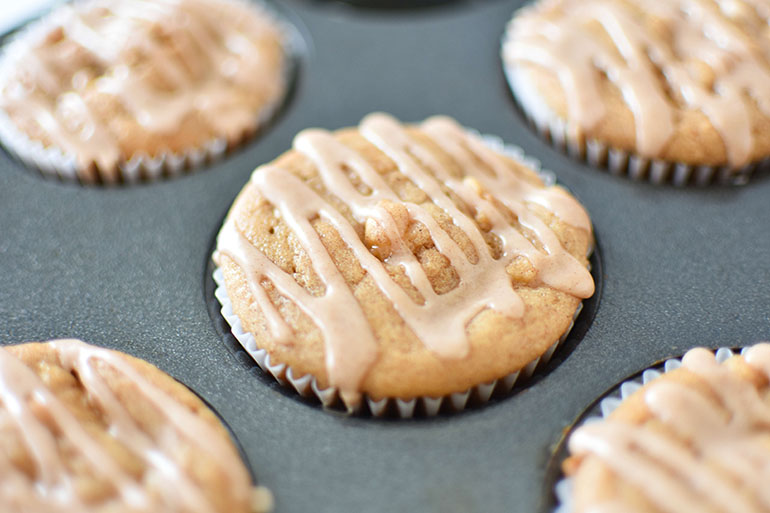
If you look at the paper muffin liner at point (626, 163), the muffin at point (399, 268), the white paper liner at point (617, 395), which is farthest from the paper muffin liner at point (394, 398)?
the paper muffin liner at point (626, 163)

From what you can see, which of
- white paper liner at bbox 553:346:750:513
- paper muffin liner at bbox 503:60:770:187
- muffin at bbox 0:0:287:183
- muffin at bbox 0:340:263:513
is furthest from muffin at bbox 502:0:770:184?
muffin at bbox 0:340:263:513

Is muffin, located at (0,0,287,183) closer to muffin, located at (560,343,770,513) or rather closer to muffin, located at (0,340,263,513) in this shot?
muffin, located at (0,340,263,513)

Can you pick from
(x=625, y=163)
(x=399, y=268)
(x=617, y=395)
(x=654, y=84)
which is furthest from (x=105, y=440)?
(x=654, y=84)

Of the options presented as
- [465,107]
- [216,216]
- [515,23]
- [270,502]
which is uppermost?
[515,23]

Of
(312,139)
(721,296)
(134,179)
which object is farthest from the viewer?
(134,179)

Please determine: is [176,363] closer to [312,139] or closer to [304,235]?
[304,235]

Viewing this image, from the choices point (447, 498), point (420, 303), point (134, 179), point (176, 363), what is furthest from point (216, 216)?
point (447, 498)
